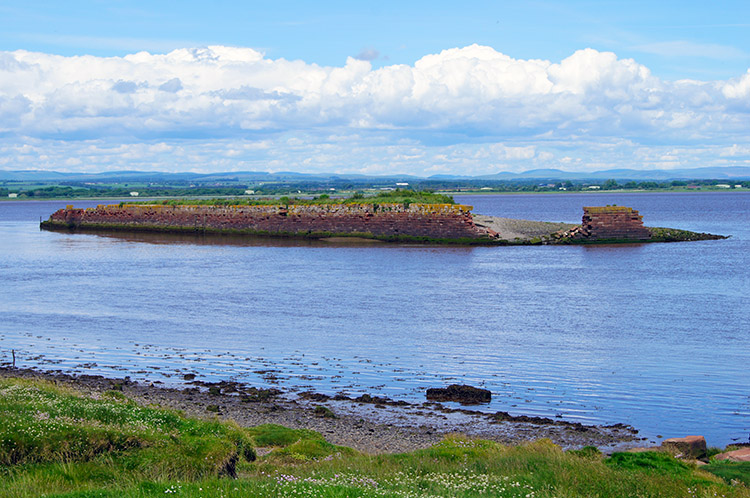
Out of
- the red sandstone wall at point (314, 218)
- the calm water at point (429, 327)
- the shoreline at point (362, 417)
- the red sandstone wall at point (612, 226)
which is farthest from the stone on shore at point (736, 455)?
the red sandstone wall at point (612, 226)

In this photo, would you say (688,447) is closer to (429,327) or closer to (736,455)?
(736,455)

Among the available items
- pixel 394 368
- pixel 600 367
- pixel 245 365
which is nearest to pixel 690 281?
pixel 600 367

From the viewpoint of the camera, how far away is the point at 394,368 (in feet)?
56.7

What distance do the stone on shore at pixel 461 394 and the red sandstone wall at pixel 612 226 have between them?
118ft

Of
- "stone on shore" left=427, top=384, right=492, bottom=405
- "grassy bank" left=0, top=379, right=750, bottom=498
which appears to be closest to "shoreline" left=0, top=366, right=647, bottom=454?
"stone on shore" left=427, top=384, right=492, bottom=405

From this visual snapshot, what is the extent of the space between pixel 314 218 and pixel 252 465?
149 ft

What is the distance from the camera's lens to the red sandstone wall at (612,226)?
49.2 meters

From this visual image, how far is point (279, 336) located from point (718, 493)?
46.5ft

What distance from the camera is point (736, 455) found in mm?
10742

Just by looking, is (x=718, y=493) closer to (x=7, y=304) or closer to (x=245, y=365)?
(x=245, y=365)

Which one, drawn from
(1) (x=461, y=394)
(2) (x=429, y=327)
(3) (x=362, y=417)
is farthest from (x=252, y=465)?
(2) (x=429, y=327)

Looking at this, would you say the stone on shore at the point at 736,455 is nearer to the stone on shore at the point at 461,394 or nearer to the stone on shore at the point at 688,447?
the stone on shore at the point at 688,447

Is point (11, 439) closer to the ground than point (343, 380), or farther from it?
farther from it

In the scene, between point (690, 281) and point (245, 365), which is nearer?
point (245, 365)
